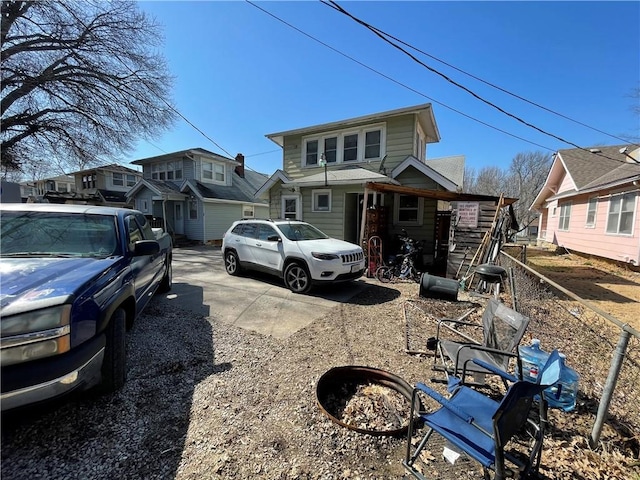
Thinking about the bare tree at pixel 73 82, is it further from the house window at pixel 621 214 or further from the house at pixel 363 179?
the house window at pixel 621 214

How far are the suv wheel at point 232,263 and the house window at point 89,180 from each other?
23.9 metres

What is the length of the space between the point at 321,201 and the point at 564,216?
49.7 feet

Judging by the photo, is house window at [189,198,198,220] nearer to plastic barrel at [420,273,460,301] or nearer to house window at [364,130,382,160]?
house window at [364,130,382,160]

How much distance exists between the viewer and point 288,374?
304 centimetres

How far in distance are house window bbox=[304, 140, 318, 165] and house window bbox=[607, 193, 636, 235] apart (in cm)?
1170

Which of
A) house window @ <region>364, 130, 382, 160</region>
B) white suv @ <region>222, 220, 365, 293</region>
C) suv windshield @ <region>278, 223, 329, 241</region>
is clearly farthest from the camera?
house window @ <region>364, 130, 382, 160</region>

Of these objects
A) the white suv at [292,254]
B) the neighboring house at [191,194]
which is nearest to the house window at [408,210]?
the white suv at [292,254]

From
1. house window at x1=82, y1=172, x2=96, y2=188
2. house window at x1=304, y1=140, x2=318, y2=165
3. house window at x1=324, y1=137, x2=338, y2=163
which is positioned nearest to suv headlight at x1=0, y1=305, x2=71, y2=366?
house window at x1=324, y1=137, x2=338, y2=163

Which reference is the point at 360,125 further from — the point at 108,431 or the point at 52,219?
the point at 108,431

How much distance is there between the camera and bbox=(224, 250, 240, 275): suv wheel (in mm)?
7711

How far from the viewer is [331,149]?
11.6 meters

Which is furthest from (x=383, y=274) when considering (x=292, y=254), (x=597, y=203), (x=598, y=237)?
(x=597, y=203)

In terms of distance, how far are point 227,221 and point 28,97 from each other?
34.5 feet

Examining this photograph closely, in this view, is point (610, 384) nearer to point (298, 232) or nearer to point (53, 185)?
point (298, 232)
